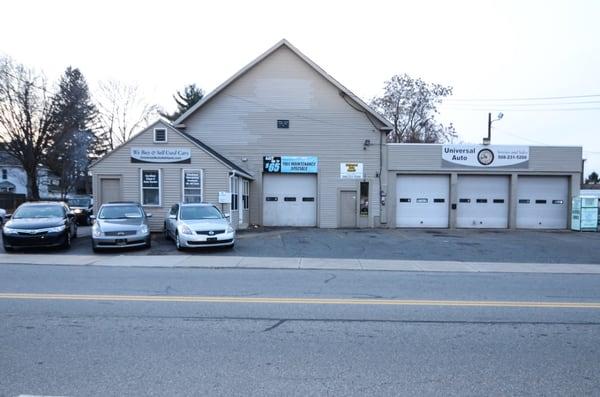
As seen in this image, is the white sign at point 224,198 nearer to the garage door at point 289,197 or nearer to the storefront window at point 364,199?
the garage door at point 289,197

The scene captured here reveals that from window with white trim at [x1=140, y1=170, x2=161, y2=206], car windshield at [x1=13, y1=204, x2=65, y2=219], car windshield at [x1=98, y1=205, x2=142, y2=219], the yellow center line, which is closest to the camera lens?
the yellow center line

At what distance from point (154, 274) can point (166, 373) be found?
6053 millimetres

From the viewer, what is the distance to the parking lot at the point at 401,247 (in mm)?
13227

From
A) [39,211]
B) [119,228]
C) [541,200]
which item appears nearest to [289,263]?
[119,228]

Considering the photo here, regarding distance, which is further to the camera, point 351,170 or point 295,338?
point 351,170

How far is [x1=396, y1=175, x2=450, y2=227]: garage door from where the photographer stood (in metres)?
23.0

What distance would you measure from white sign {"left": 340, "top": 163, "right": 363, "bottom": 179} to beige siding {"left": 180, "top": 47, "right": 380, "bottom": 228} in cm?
24

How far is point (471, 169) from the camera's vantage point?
22734 mm

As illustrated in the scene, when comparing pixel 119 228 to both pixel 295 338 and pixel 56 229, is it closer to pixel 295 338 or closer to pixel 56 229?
pixel 56 229

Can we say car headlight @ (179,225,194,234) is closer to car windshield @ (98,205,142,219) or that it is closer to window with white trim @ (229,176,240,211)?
car windshield @ (98,205,142,219)

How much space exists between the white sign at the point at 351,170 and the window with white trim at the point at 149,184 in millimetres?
9355

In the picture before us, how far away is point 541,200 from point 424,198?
21.4ft

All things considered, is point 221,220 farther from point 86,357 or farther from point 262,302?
point 86,357

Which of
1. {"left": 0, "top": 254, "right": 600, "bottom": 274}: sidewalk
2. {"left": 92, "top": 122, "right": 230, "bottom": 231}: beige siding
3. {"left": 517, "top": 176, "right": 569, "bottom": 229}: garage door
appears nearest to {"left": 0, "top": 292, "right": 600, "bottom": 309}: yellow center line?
{"left": 0, "top": 254, "right": 600, "bottom": 274}: sidewalk
